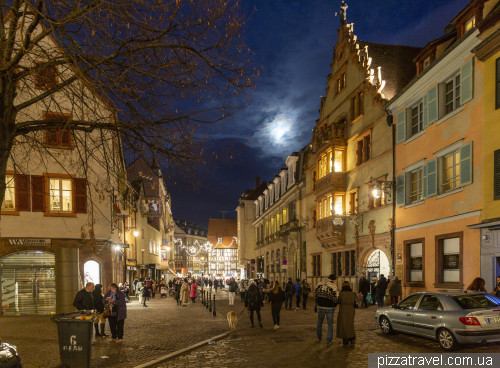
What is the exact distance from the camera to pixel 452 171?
61.0 feet

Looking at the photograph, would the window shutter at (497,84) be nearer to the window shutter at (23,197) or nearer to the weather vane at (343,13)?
the weather vane at (343,13)

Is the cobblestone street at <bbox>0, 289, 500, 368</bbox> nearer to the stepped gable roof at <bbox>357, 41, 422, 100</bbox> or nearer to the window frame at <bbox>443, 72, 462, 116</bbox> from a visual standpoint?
the window frame at <bbox>443, 72, 462, 116</bbox>

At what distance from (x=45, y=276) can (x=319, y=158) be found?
1859cm

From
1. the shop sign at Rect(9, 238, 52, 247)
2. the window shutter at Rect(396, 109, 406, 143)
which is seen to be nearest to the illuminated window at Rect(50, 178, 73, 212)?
the shop sign at Rect(9, 238, 52, 247)

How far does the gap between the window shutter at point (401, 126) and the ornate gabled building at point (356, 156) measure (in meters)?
0.88

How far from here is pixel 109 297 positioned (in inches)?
520

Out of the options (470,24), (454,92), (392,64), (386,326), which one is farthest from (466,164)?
(392,64)

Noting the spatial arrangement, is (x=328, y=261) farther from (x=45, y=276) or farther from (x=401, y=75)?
(x=45, y=276)

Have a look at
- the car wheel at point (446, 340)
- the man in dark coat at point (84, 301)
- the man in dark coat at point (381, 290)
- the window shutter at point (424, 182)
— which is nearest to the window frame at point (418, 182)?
the window shutter at point (424, 182)

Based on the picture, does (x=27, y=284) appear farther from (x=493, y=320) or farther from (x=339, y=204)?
(x=493, y=320)

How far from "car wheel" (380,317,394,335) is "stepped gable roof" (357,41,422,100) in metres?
15.3

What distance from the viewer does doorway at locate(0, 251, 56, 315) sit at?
77.3 ft

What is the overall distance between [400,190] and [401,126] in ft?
10.2

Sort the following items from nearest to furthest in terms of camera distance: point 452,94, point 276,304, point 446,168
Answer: point 276,304 < point 452,94 < point 446,168
